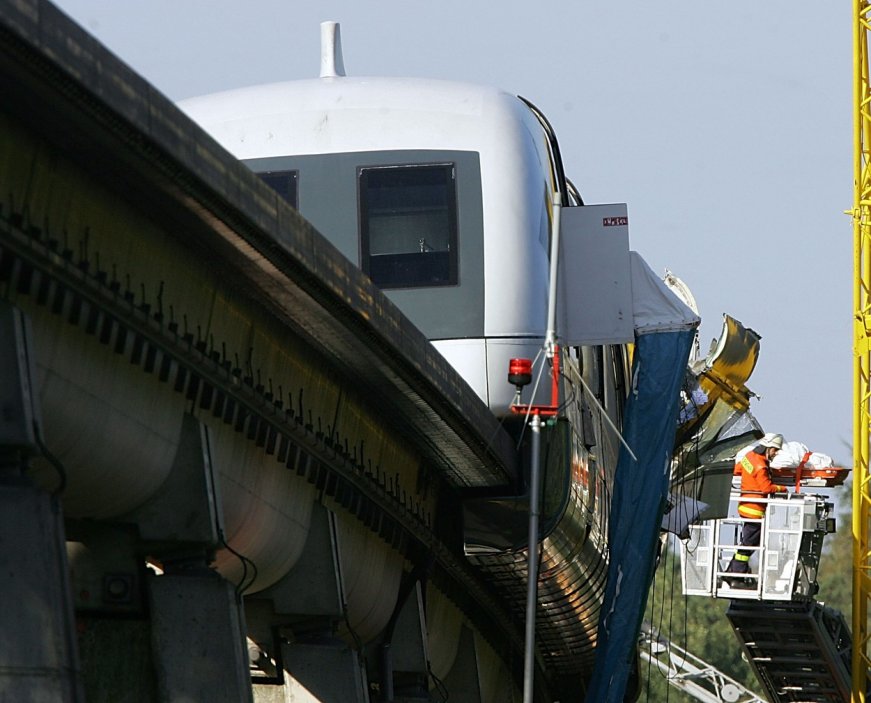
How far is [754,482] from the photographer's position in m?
30.2

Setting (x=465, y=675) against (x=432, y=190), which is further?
(x=465, y=675)

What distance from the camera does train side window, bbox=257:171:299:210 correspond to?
49.8 ft

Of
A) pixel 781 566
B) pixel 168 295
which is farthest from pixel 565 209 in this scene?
pixel 781 566

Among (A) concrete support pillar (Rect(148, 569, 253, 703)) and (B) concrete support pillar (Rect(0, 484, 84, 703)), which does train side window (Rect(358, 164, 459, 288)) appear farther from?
(B) concrete support pillar (Rect(0, 484, 84, 703))

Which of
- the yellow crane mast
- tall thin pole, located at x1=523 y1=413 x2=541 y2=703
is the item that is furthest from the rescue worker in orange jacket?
tall thin pole, located at x1=523 y1=413 x2=541 y2=703

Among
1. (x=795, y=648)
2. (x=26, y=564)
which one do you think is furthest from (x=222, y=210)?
(x=795, y=648)

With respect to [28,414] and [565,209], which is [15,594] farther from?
[565,209]

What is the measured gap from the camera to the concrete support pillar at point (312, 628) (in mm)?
12023

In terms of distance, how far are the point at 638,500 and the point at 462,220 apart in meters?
2.92

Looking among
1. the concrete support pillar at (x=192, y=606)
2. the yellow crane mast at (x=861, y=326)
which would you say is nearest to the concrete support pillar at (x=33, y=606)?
the concrete support pillar at (x=192, y=606)

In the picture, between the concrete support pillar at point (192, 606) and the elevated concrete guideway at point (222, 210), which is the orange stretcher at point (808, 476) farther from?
the concrete support pillar at point (192, 606)

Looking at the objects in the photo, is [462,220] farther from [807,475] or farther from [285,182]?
[807,475]

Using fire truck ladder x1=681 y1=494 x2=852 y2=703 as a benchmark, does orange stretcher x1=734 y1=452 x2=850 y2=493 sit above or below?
above

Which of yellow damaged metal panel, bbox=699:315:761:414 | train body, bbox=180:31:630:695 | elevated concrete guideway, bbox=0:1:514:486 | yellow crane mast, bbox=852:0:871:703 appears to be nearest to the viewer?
elevated concrete guideway, bbox=0:1:514:486
